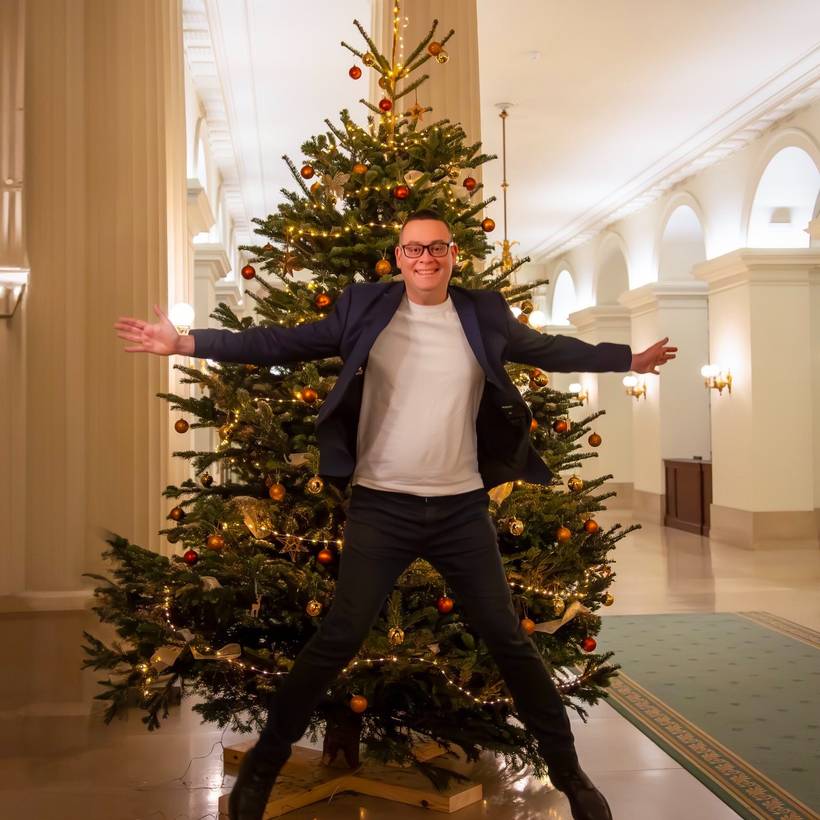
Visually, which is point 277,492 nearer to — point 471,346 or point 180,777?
point 471,346

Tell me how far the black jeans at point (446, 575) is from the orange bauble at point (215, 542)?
664 mm

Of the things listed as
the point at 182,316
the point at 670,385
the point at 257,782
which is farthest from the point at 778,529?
the point at 257,782

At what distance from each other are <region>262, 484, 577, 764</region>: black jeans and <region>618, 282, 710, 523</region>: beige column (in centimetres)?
1525

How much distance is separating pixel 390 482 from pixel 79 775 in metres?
2.03

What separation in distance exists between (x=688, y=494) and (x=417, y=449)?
1493cm

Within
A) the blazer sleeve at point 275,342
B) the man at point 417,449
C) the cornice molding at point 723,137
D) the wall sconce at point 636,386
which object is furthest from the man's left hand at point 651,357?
the wall sconce at point 636,386

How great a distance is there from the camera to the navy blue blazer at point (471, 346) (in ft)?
10.6

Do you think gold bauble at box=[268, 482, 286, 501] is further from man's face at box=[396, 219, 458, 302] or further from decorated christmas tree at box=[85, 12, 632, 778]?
man's face at box=[396, 219, 458, 302]

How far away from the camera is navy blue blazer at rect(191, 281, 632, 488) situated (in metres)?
3.24

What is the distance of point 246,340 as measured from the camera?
3225 mm

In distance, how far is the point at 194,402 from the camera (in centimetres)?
393

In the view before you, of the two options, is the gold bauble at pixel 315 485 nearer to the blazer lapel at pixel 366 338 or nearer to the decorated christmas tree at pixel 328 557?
the decorated christmas tree at pixel 328 557

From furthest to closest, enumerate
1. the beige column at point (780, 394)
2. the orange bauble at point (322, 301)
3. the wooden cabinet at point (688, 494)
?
the wooden cabinet at point (688, 494) → the beige column at point (780, 394) → the orange bauble at point (322, 301)

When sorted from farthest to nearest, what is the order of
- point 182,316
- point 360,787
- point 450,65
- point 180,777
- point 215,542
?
point 182,316, point 450,65, point 180,777, point 360,787, point 215,542
